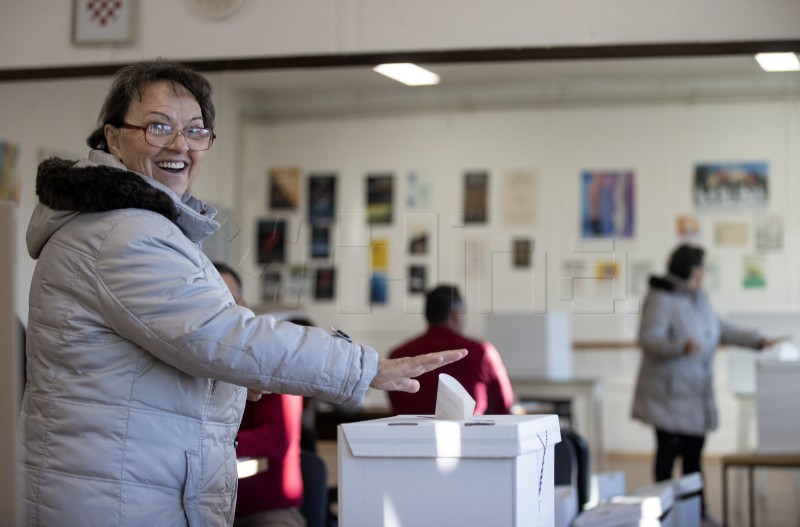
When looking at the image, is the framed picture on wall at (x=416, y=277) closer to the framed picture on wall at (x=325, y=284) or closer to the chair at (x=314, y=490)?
the framed picture on wall at (x=325, y=284)

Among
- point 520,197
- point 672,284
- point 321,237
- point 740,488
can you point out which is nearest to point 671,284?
point 672,284

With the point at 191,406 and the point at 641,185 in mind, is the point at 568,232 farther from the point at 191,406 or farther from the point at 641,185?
the point at 191,406

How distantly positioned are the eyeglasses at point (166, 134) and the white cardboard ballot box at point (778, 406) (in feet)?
11.8

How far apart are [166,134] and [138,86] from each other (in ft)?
0.34

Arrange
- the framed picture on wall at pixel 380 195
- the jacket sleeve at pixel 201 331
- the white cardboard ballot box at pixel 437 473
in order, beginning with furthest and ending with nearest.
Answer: the framed picture on wall at pixel 380 195, the white cardboard ballot box at pixel 437 473, the jacket sleeve at pixel 201 331

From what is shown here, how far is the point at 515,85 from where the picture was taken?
895cm

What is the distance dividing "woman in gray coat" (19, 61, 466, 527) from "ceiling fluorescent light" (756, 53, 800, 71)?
250 centimetres

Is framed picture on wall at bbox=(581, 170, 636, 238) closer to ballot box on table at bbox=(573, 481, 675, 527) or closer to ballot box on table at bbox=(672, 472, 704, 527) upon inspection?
ballot box on table at bbox=(672, 472, 704, 527)

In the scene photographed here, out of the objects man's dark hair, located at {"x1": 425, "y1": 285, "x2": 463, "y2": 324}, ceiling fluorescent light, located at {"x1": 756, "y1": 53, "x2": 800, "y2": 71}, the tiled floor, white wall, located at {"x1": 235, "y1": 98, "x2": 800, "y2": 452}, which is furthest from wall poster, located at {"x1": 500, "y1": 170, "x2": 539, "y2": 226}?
ceiling fluorescent light, located at {"x1": 756, "y1": 53, "x2": 800, "y2": 71}

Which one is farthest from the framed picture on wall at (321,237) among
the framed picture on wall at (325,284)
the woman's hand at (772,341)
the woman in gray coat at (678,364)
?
the woman's hand at (772,341)

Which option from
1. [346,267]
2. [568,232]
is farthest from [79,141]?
[568,232]

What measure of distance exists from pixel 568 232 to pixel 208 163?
120 inches

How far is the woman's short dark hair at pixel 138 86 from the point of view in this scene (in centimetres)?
178

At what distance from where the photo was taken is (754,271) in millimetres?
8414
